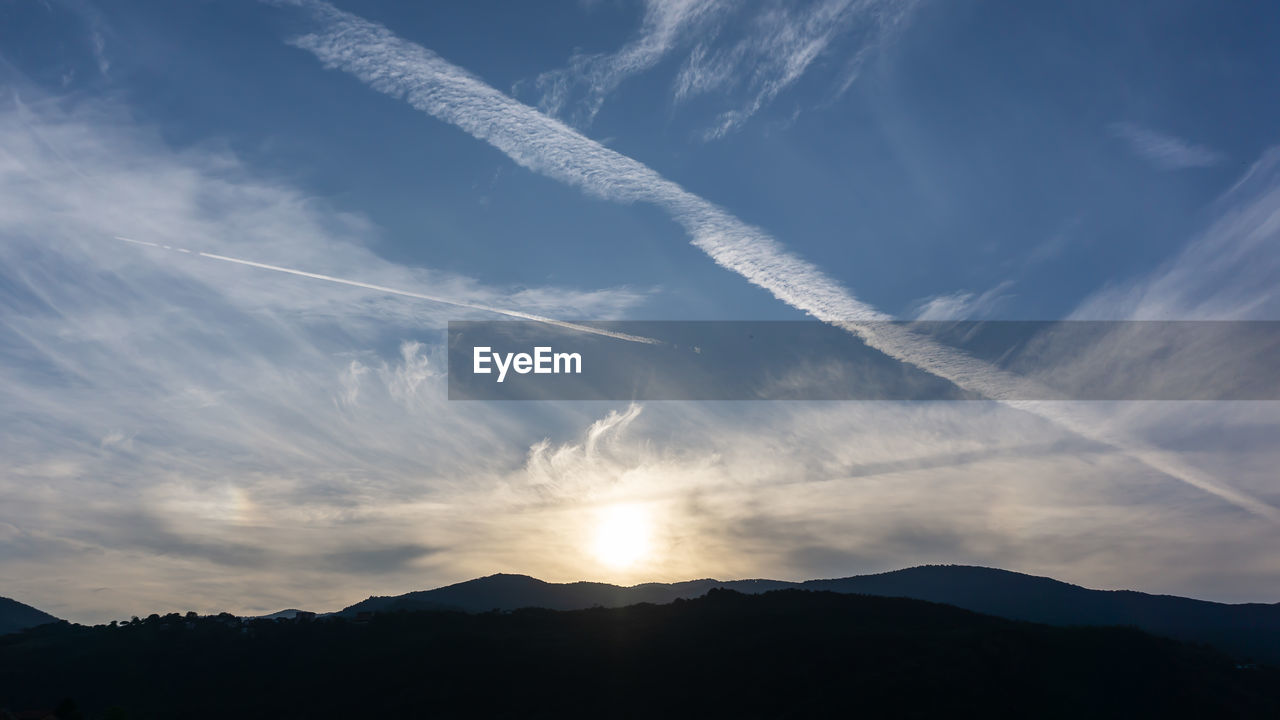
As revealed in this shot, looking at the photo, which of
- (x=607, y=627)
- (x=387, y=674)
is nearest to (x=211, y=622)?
(x=387, y=674)

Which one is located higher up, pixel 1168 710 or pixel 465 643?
pixel 465 643

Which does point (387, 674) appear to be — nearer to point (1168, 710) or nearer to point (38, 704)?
point (38, 704)

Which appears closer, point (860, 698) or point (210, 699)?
point (860, 698)

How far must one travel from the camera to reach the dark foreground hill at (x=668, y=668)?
110 metres

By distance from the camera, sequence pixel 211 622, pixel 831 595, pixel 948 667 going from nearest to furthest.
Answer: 1. pixel 948 667
2. pixel 831 595
3. pixel 211 622

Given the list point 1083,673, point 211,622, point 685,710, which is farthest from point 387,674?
point 1083,673

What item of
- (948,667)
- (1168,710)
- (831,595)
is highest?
(831,595)

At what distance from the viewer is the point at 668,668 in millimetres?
127562

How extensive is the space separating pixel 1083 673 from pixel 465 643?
345 ft

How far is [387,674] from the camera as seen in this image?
134 meters

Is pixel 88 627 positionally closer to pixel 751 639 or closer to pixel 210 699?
pixel 210 699

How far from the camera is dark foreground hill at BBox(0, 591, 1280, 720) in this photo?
109750 mm

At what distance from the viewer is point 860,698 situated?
343 ft

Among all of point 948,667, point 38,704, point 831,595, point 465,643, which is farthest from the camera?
point 831,595
